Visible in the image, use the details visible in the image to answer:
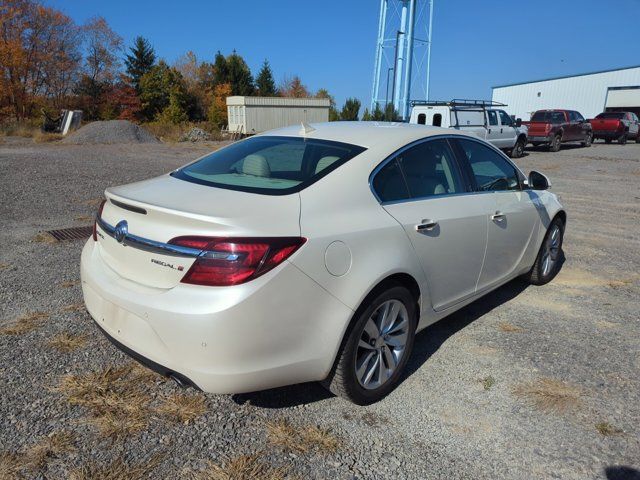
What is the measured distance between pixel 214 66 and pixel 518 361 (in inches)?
2456

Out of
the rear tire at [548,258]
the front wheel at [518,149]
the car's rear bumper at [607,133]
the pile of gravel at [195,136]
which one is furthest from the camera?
the pile of gravel at [195,136]

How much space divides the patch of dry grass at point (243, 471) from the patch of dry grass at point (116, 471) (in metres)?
0.24

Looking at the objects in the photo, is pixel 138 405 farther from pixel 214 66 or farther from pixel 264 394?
pixel 214 66

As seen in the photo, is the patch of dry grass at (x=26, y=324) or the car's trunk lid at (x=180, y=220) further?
the patch of dry grass at (x=26, y=324)

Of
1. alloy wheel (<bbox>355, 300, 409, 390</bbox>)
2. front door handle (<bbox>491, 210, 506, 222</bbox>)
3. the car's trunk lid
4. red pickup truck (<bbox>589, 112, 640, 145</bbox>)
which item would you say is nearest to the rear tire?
front door handle (<bbox>491, 210, 506, 222</bbox>)

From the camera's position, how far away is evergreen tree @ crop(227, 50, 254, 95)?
59.7 metres

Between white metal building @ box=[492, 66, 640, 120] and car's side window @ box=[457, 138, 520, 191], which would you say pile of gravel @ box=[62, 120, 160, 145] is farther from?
white metal building @ box=[492, 66, 640, 120]

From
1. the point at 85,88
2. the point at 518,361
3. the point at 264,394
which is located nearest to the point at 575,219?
the point at 518,361

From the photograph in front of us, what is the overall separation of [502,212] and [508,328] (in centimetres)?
96

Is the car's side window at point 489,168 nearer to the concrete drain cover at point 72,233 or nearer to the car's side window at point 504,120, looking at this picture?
the concrete drain cover at point 72,233

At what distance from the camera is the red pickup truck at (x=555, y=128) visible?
2122 cm

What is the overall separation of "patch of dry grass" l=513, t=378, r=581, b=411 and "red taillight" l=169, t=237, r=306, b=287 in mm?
1909

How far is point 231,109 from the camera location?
35.4 meters

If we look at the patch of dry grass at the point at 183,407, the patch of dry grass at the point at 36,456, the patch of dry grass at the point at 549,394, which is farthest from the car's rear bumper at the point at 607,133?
the patch of dry grass at the point at 36,456
